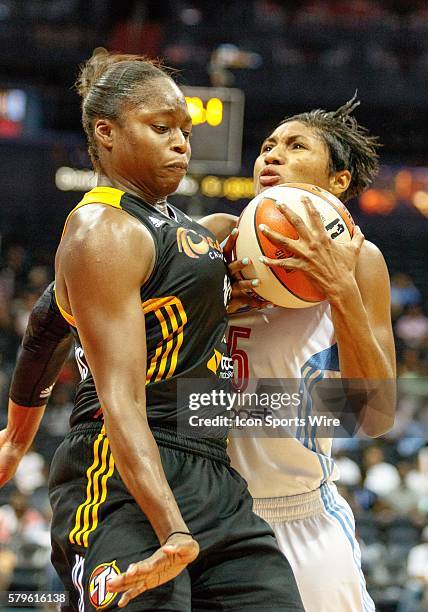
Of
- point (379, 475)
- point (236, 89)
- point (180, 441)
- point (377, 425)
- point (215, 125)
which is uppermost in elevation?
point (180, 441)

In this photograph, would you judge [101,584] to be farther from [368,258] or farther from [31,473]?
[31,473]

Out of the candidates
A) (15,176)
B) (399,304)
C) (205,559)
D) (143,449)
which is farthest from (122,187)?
(15,176)

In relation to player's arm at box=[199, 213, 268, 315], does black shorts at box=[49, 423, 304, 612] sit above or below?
below

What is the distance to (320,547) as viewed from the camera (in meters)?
3.37

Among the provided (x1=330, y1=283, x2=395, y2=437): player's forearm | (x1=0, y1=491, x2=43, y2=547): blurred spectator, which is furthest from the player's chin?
(x1=0, y1=491, x2=43, y2=547): blurred spectator

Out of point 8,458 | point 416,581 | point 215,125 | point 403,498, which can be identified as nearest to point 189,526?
point 8,458

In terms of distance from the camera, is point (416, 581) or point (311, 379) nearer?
point (311, 379)

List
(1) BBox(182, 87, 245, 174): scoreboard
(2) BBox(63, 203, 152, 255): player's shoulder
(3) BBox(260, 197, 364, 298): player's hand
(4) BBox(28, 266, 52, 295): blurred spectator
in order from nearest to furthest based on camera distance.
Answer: (2) BBox(63, 203, 152, 255): player's shoulder
(3) BBox(260, 197, 364, 298): player's hand
(1) BBox(182, 87, 245, 174): scoreboard
(4) BBox(28, 266, 52, 295): blurred spectator

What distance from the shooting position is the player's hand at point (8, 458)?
137 inches

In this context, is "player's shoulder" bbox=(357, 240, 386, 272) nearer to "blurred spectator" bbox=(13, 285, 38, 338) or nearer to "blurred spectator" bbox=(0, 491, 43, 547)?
"blurred spectator" bbox=(0, 491, 43, 547)

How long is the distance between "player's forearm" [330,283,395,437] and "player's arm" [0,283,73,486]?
983mm

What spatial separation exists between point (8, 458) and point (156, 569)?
1.34 m

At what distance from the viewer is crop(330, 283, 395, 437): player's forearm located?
3.03m

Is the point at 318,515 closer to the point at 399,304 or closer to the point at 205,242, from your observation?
the point at 205,242
